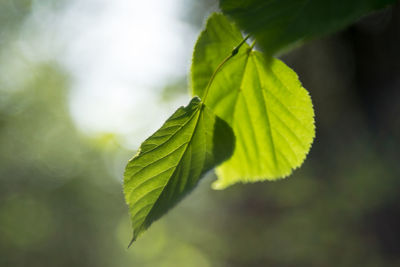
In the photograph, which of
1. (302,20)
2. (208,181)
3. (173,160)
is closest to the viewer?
(302,20)

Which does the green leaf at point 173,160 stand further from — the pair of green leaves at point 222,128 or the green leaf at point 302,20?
the green leaf at point 302,20

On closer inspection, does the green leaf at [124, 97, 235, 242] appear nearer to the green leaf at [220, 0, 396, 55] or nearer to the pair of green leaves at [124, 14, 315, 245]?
the pair of green leaves at [124, 14, 315, 245]

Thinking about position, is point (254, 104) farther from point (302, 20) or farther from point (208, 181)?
point (208, 181)

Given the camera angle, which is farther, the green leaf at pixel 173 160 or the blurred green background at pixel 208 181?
the blurred green background at pixel 208 181

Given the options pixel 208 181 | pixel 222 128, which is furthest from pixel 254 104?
pixel 208 181

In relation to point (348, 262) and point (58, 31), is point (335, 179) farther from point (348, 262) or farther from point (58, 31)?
point (58, 31)

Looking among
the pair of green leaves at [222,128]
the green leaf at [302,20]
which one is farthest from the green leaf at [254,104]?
the green leaf at [302,20]

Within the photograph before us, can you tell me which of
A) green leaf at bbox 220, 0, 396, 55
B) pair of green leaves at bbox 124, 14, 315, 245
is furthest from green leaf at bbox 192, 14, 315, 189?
green leaf at bbox 220, 0, 396, 55

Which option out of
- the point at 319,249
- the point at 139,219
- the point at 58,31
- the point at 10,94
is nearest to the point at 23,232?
the point at 10,94
